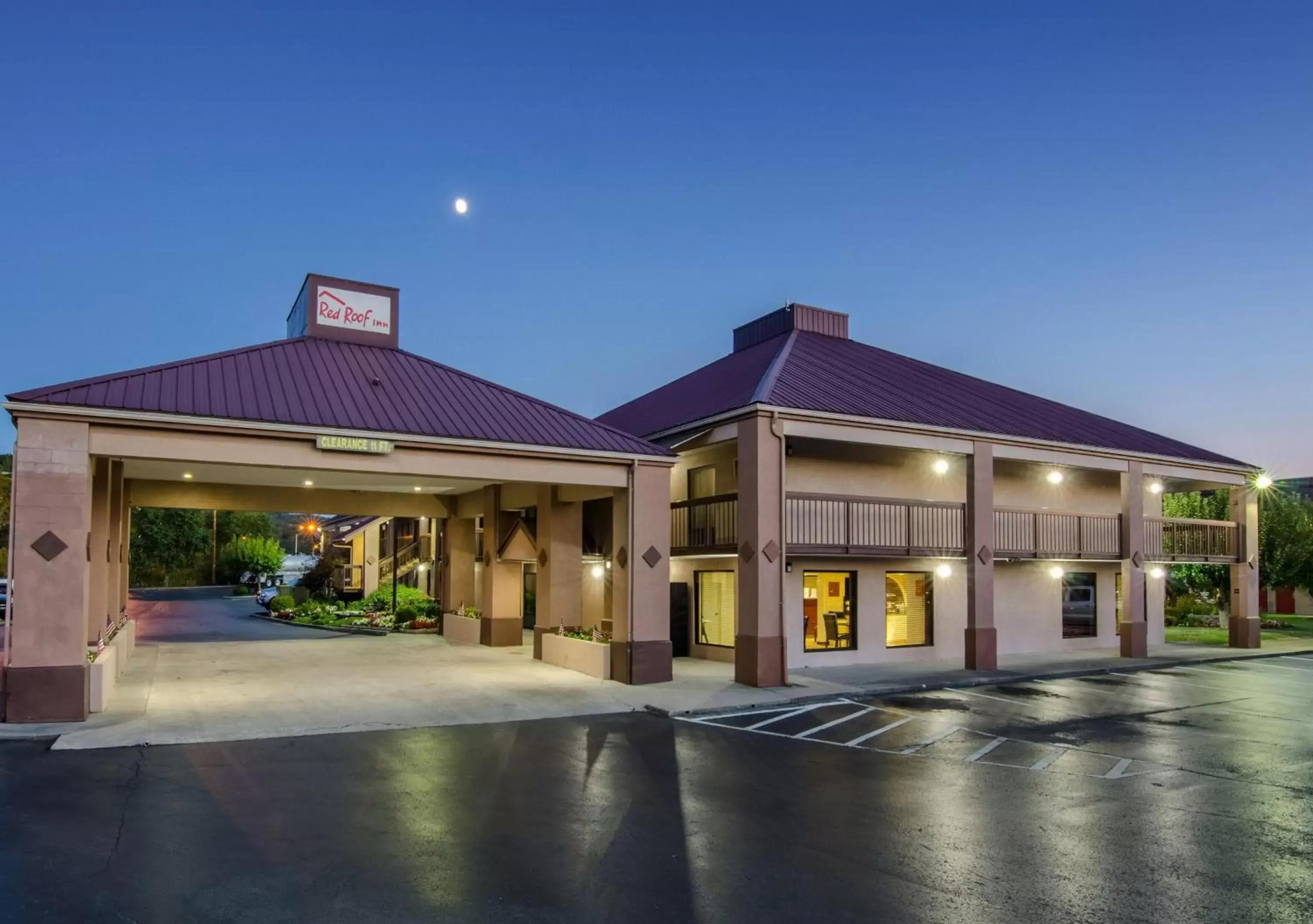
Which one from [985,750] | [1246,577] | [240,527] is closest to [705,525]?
[985,750]

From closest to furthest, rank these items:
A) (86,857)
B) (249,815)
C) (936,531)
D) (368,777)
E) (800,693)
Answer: (86,857)
(249,815)
(368,777)
(800,693)
(936,531)

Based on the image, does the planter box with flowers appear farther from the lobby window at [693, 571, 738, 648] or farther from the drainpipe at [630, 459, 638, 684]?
the drainpipe at [630, 459, 638, 684]

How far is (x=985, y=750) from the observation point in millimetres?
12359

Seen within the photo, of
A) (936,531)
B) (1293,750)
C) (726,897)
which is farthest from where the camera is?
(936,531)

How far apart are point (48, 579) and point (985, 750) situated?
44.9 feet

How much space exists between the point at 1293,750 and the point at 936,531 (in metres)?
10.1

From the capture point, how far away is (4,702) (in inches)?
520

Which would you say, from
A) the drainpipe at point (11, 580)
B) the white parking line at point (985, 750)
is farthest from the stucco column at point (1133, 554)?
the drainpipe at point (11, 580)

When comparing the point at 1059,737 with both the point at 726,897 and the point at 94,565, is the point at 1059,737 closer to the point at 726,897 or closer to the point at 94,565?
the point at 726,897

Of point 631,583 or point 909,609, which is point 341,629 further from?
point 909,609

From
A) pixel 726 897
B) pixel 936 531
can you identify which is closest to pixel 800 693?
pixel 936 531

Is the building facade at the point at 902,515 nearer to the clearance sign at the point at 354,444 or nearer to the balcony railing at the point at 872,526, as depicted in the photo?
the balcony railing at the point at 872,526

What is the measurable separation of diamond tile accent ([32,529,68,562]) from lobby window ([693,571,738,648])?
13.8m

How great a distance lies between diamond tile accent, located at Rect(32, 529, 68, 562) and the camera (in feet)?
44.0
